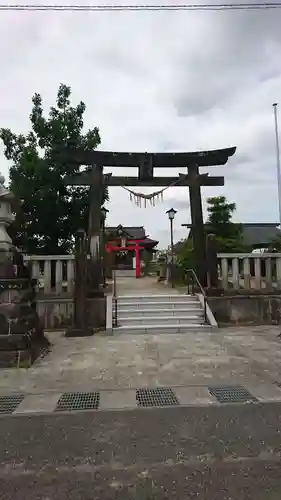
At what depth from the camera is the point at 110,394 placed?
452cm

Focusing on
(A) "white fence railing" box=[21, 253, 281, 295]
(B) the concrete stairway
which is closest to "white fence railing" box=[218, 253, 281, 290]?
(A) "white fence railing" box=[21, 253, 281, 295]

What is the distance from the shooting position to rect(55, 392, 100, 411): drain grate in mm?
4094

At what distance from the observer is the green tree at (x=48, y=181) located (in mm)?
12258

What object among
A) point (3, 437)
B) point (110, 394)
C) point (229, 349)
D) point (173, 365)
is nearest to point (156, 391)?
point (110, 394)

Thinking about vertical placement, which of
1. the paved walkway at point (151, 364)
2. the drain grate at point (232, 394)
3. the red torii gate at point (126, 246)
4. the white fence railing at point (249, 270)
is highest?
the red torii gate at point (126, 246)

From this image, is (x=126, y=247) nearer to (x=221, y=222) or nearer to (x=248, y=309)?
(x=221, y=222)

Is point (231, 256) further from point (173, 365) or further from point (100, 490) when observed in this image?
point (100, 490)

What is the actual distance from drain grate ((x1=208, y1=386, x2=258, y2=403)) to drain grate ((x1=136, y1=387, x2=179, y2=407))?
49cm

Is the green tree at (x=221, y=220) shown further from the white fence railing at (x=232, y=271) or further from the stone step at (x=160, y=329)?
the stone step at (x=160, y=329)

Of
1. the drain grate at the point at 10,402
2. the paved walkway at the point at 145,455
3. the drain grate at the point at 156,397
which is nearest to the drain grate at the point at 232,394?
the paved walkway at the point at 145,455

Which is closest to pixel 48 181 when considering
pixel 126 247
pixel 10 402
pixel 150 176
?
pixel 150 176

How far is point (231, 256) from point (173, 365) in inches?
205

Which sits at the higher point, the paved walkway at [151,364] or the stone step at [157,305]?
the stone step at [157,305]

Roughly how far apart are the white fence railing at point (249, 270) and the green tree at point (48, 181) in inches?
203
